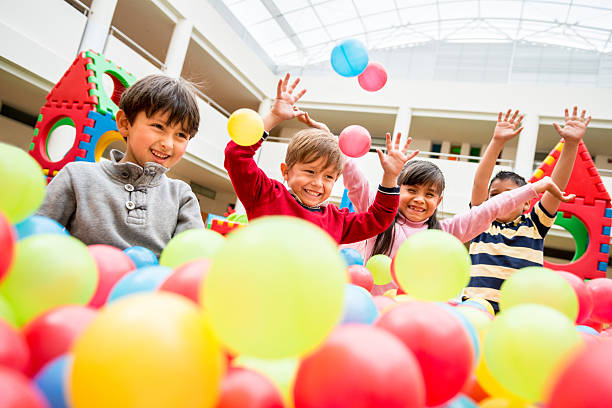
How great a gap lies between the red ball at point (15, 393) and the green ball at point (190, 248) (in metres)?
0.42

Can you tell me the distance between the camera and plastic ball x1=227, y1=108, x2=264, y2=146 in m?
1.18

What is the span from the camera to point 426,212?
1734 millimetres

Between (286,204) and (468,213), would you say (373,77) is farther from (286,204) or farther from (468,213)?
(286,204)

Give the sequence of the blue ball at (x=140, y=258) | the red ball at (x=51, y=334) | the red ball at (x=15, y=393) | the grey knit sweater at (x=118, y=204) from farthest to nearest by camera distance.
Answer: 1. the grey knit sweater at (x=118, y=204)
2. the blue ball at (x=140, y=258)
3. the red ball at (x=51, y=334)
4. the red ball at (x=15, y=393)

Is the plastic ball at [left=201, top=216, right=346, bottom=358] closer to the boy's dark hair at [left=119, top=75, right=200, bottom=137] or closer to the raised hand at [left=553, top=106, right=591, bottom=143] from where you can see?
the boy's dark hair at [left=119, top=75, right=200, bottom=137]

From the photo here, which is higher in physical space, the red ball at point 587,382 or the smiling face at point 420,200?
the smiling face at point 420,200

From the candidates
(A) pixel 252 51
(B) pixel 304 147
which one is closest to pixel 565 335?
(B) pixel 304 147

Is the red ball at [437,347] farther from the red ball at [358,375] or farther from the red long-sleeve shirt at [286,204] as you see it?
the red long-sleeve shirt at [286,204]

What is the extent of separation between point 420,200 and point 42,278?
1446 mm

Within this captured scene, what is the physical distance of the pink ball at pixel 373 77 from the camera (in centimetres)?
227

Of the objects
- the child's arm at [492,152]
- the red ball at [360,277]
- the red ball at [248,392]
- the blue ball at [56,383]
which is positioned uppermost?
the child's arm at [492,152]

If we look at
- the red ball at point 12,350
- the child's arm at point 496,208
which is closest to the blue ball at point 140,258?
the red ball at point 12,350

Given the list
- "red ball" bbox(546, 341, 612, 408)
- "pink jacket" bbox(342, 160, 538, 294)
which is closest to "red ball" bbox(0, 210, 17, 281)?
"red ball" bbox(546, 341, 612, 408)

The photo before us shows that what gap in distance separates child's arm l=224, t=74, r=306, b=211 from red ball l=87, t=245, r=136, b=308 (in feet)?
2.10
